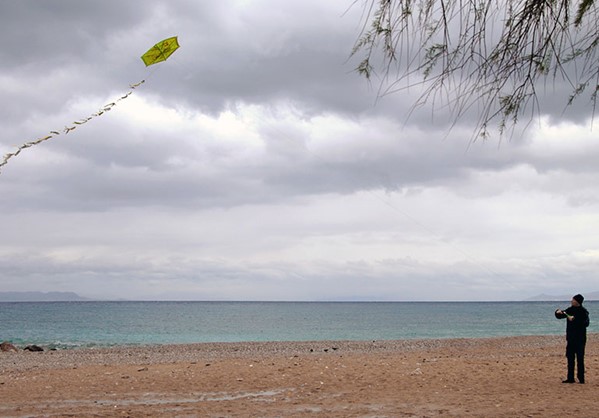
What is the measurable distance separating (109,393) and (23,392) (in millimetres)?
1769

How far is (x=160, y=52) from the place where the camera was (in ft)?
30.7

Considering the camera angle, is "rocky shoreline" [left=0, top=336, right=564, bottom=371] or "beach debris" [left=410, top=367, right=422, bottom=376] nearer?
"beach debris" [left=410, top=367, right=422, bottom=376]

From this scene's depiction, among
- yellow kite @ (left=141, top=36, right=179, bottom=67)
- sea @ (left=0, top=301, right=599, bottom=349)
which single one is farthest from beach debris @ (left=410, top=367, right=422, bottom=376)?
sea @ (left=0, top=301, right=599, bottom=349)

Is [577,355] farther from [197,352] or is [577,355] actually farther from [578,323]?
[197,352]

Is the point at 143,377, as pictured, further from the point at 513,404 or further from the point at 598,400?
the point at 598,400

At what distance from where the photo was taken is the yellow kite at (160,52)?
30.5 feet

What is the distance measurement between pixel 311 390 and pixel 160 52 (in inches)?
258

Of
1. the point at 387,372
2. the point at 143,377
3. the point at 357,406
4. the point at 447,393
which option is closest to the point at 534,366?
the point at 387,372

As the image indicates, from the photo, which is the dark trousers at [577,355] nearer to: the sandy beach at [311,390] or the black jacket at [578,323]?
the black jacket at [578,323]

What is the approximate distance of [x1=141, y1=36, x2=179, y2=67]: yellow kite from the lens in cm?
929

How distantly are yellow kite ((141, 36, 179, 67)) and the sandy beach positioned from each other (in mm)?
5105

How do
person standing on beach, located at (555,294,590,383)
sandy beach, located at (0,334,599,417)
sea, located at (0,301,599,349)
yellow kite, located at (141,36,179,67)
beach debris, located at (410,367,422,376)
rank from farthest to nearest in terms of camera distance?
sea, located at (0,301,599,349) → beach debris, located at (410,367,422,376) → person standing on beach, located at (555,294,590,383) → sandy beach, located at (0,334,599,417) → yellow kite, located at (141,36,179,67)

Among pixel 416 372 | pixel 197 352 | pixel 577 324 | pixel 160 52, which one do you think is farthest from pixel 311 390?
pixel 197 352

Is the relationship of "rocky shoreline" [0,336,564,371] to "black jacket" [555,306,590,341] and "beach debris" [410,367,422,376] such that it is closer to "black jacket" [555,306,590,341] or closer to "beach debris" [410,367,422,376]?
"beach debris" [410,367,422,376]
